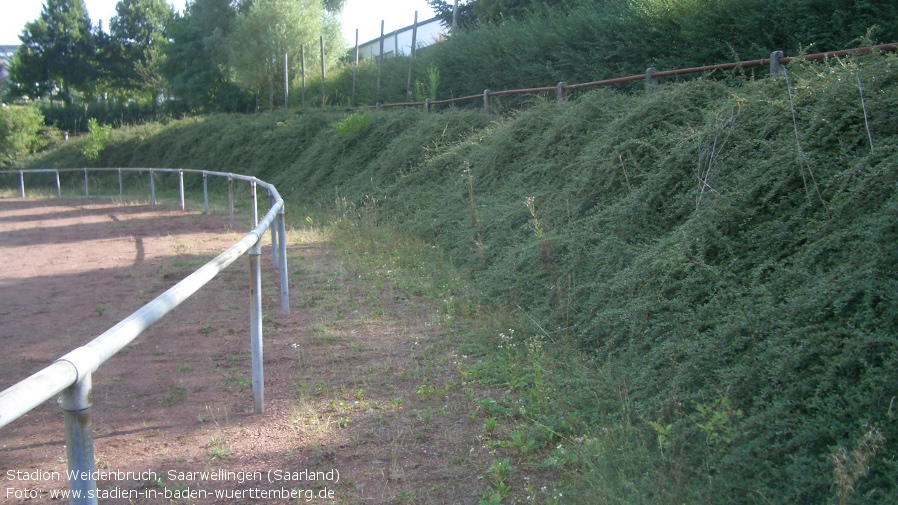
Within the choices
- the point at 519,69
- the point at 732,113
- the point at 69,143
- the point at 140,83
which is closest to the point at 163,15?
the point at 140,83

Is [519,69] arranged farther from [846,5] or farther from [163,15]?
[163,15]

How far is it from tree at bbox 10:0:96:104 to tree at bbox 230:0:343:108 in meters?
27.6

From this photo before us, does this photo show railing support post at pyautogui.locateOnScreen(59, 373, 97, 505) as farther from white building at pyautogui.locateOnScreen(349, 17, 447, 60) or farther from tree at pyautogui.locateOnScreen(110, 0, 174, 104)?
tree at pyautogui.locateOnScreen(110, 0, 174, 104)

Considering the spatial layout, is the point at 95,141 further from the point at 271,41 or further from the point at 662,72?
the point at 662,72

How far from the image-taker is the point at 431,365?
5016 millimetres

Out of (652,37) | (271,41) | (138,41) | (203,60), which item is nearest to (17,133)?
(203,60)

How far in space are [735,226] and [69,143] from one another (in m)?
34.0

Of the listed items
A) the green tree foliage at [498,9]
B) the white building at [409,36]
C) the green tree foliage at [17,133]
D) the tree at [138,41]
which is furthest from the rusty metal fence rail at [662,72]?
the tree at [138,41]

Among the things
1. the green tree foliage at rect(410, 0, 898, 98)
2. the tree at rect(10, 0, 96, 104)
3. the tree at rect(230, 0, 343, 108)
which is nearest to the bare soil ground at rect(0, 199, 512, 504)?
the green tree foliage at rect(410, 0, 898, 98)

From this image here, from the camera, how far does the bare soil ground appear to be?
10.8ft

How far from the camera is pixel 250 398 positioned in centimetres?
441

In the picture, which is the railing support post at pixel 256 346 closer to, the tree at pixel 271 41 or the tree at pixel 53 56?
the tree at pixel 271 41

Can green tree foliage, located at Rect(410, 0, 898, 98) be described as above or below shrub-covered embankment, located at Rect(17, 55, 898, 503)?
above

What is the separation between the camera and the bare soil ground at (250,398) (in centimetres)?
330
